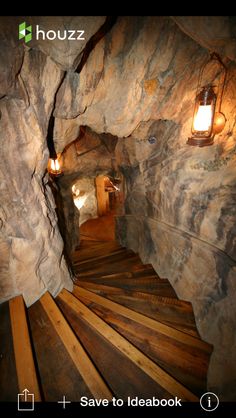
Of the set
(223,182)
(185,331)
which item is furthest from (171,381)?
(223,182)

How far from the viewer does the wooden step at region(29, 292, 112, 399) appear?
2.04 meters

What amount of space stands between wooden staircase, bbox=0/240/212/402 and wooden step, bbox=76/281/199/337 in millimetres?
18

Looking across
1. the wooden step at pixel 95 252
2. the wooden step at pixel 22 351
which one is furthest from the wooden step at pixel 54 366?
the wooden step at pixel 95 252

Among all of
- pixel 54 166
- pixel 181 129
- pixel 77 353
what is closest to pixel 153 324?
pixel 77 353

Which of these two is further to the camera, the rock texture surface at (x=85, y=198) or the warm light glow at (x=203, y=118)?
the rock texture surface at (x=85, y=198)

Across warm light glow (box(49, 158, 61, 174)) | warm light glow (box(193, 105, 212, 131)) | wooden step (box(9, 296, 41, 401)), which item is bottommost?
wooden step (box(9, 296, 41, 401))

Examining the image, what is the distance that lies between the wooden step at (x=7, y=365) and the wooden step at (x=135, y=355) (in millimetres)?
970

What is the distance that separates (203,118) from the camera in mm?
3025

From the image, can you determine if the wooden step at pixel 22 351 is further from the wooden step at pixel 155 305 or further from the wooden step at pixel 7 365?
the wooden step at pixel 155 305

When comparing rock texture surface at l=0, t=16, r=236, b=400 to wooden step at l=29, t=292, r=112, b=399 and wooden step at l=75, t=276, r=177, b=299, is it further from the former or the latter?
wooden step at l=29, t=292, r=112, b=399

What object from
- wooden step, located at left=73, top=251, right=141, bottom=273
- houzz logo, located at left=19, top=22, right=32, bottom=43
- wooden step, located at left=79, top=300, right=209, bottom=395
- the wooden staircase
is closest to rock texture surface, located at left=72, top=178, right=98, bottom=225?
wooden step, located at left=73, top=251, right=141, bottom=273

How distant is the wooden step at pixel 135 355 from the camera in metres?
2.16

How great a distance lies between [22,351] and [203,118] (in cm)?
414

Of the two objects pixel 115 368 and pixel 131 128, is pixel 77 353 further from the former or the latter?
pixel 131 128
